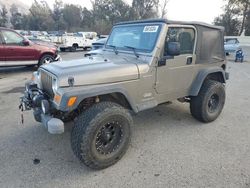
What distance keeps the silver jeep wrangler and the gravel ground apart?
0.87 feet

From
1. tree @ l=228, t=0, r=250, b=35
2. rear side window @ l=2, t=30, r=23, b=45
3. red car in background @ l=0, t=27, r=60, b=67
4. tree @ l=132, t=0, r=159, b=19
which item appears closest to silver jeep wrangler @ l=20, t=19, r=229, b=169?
red car in background @ l=0, t=27, r=60, b=67

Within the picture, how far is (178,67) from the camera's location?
3836mm

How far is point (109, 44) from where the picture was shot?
441 centimetres

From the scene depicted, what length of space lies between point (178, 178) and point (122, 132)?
926 millimetres

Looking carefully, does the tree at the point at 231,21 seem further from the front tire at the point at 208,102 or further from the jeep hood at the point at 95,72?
the jeep hood at the point at 95,72

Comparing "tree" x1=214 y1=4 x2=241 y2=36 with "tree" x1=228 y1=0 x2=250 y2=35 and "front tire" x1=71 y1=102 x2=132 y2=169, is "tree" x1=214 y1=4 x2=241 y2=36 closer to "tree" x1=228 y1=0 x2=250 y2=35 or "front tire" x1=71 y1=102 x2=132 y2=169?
"tree" x1=228 y1=0 x2=250 y2=35

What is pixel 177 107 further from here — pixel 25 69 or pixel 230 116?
pixel 25 69

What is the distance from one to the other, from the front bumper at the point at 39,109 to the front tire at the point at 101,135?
23 centimetres

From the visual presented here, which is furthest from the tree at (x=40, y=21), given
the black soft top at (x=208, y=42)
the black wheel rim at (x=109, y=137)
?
the black wheel rim at (x=109, y=137)

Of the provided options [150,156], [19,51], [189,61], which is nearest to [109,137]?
[150,156]

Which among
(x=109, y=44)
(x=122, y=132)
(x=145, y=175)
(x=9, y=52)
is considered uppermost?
(x=109, y=44)

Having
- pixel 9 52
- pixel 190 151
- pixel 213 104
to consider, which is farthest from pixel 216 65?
pixel 9 52

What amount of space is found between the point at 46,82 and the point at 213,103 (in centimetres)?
317

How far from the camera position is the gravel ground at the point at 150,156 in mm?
2820
